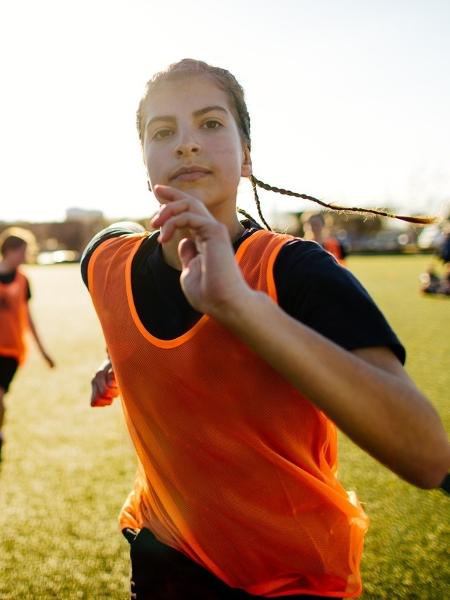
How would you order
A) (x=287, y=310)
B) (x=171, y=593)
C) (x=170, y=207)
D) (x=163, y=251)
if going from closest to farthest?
(x=170, y=207)
(x=287, y=310)
(x=171, y=593)
(x=163, y=251)

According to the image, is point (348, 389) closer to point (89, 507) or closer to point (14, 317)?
point (89, 507)

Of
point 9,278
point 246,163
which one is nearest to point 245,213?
point 246,163

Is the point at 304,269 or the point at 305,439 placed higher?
the point at 304,269

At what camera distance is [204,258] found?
40.5 inches

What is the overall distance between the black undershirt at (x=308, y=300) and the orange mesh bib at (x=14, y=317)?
4528 mm

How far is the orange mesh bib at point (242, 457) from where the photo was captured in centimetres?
134

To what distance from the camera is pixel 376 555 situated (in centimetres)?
336

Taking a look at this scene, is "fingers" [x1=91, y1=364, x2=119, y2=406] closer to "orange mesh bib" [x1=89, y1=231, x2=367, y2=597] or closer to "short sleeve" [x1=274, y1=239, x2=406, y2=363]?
"orange mesh bib" [x1=89, y1=231, x2=367, y2=597]

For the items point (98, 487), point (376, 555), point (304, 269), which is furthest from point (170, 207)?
point (98, 487)

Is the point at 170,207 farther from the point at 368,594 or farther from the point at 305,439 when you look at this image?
the point at 368,594

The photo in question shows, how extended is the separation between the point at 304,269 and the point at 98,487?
3.76 m

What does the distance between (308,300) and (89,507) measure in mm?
3510

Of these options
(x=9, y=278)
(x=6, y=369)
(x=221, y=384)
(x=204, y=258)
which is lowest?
(x=6, y=369)

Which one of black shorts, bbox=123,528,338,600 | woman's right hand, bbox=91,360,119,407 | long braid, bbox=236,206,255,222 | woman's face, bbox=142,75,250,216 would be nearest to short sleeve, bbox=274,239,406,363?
woman's face, bbox=142,75,250,216
